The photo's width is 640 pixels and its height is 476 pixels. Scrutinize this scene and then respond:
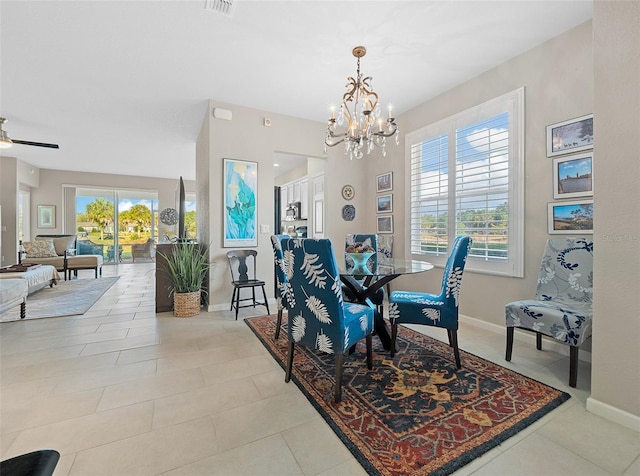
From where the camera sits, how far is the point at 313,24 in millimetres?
2461

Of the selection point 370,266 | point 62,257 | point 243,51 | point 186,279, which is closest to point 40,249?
point 62,257

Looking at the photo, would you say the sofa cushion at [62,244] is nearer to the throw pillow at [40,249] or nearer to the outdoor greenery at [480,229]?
the throw pillow at [40,249]

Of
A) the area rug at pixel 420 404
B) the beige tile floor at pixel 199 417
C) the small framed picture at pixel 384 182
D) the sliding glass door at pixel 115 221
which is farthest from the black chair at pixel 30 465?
the sliding glass door at pixel 115 221

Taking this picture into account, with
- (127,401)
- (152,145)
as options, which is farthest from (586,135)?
(152,145)

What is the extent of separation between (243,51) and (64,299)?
464cm

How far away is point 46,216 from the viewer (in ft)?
27.0

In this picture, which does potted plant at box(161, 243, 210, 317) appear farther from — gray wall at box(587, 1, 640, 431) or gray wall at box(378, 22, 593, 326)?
gray wall at box(587, 1, 640, 431)

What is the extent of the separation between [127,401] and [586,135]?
401 centimetres

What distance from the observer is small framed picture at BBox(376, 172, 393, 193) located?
177 inches

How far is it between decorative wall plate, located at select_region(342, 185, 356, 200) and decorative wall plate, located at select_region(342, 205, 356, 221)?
0.51 feet

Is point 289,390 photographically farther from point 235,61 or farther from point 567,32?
point 567,32

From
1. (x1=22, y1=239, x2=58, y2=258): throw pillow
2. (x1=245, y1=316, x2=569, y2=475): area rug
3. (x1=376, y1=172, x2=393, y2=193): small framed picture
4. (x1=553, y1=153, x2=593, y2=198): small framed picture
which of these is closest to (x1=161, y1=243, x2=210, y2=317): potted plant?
(x1=245, y1=316, x2=569, y2=475): area rug

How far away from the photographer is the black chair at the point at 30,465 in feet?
2.05

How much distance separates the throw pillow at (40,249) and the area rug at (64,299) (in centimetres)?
101
